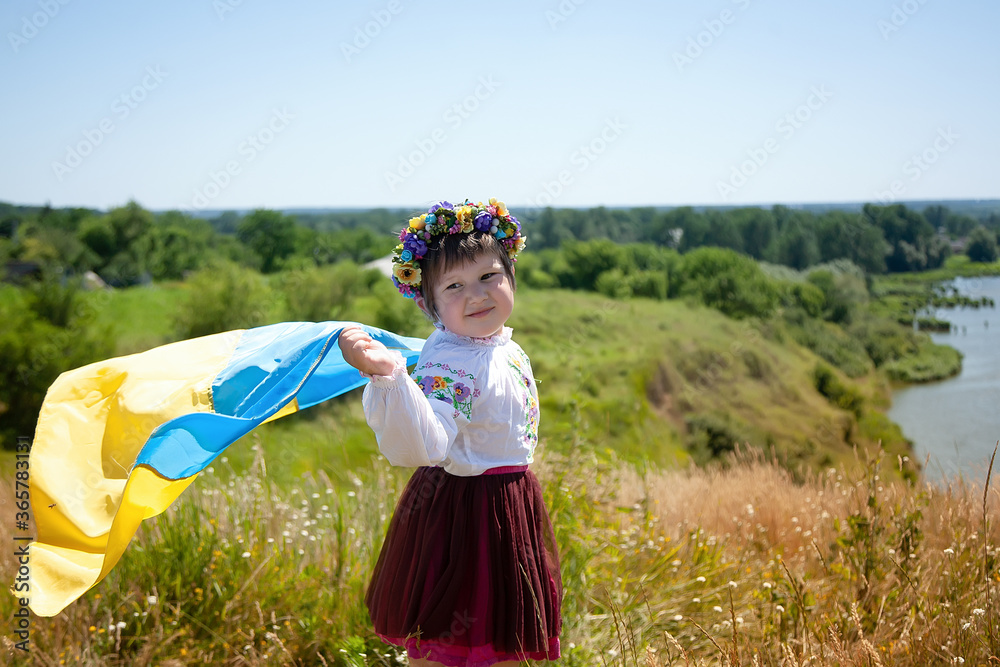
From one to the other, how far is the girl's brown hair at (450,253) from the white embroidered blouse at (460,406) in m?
0.17

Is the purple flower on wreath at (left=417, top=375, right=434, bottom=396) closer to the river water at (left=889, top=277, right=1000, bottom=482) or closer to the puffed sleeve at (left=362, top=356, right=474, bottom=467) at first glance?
the puffed sleeve at (left=362, top=356, right=474, bottom=467)

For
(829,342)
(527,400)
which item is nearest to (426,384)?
(527,400)

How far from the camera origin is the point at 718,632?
10.0 feet

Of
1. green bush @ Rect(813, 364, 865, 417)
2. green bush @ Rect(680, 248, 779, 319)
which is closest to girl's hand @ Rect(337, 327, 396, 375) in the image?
green bush @ Rect(813, 364, 865, 417)

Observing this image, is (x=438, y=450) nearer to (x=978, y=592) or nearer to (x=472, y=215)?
(x=472, y=215)

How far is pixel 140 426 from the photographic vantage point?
2371 mm

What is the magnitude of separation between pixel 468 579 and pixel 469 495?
260 millimetres

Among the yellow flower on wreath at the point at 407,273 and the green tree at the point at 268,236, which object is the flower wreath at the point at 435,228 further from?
the green tree at the point at 268,236

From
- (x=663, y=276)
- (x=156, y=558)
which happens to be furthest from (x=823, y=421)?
(x=156, y=558)

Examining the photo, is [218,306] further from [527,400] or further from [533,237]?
[527,400]

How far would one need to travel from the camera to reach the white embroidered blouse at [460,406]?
6.12 feet

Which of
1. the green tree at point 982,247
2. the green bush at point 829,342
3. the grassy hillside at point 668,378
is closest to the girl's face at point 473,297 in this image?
the grassy hillside at point 668,378

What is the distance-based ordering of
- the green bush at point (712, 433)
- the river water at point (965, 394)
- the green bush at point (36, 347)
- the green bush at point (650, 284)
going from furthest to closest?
the green bush at point (650, 284), the green bush at point (712, 433), the green bush at point (36, 347), the river water at point (965, 394)

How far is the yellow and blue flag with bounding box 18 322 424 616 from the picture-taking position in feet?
6.88
